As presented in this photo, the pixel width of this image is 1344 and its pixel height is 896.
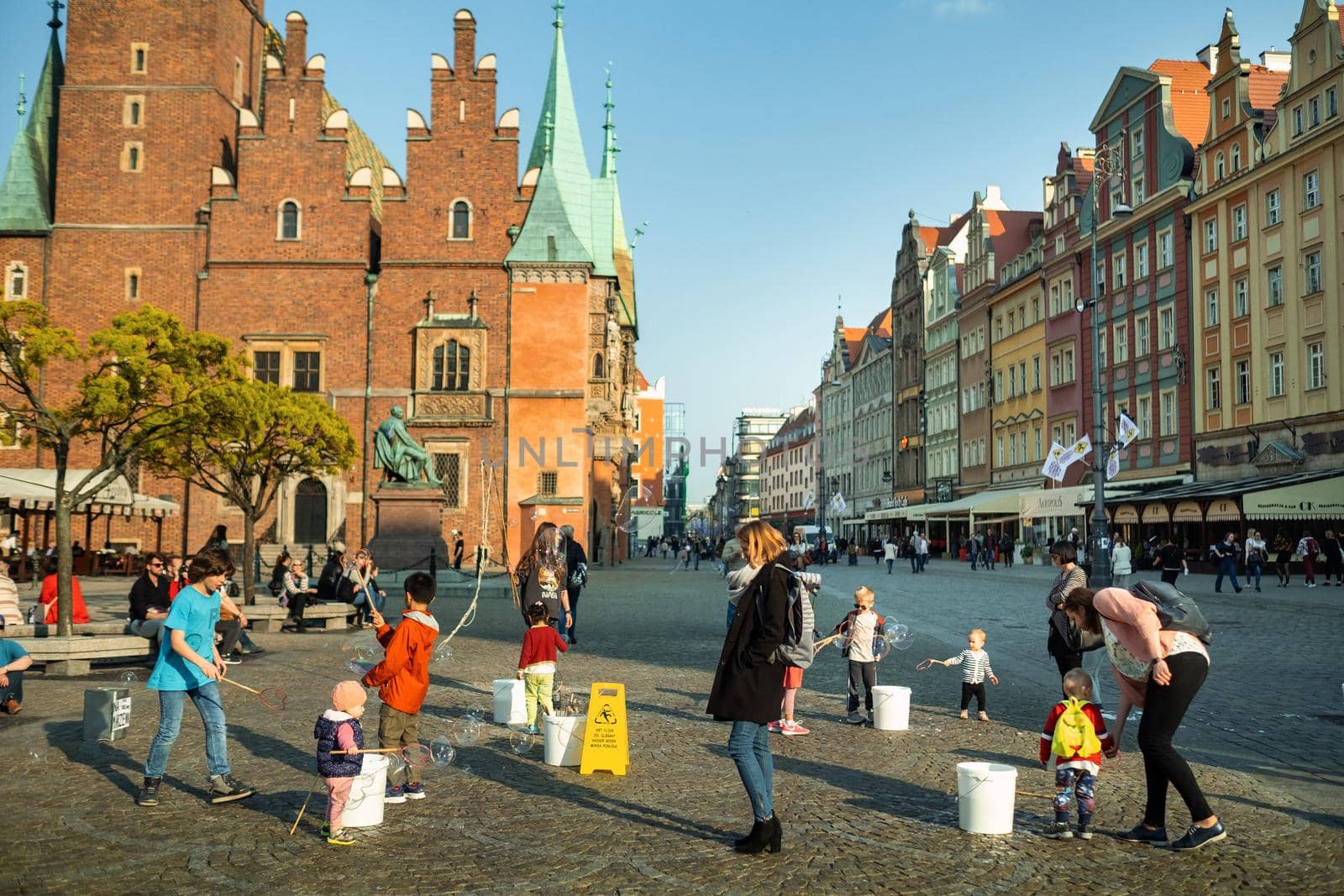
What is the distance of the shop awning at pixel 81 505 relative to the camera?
Result: 28.8 metres

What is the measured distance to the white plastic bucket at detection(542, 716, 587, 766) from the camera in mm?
8328

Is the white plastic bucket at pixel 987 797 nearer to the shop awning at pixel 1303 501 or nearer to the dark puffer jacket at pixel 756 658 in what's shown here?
the dark puffer jacket at pixel 756 658

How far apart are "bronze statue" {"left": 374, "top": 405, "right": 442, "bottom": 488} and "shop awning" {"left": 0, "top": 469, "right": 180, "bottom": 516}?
19.4ft

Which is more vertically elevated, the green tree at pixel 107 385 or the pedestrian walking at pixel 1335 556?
the green tree at pixel 107 385

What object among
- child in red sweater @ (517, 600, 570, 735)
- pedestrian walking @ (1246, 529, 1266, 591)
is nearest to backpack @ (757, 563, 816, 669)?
child in red sweater @ (517, 600, 570, 735)

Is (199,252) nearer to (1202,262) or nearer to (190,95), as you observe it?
(190,95)

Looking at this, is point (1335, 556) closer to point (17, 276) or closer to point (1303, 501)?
point (1303, 501)

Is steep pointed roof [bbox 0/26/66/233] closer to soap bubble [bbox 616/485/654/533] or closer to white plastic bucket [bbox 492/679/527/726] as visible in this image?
soap bubble [bbox 616/485/654/533]

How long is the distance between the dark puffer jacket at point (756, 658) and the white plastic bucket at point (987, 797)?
122cm

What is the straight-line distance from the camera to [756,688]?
5980 mm

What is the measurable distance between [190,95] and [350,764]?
4092 cm

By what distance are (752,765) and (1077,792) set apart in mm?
1839

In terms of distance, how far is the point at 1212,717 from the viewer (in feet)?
33.4

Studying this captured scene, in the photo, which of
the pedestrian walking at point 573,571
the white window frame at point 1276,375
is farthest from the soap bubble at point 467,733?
the white window frame at point 1276,375
